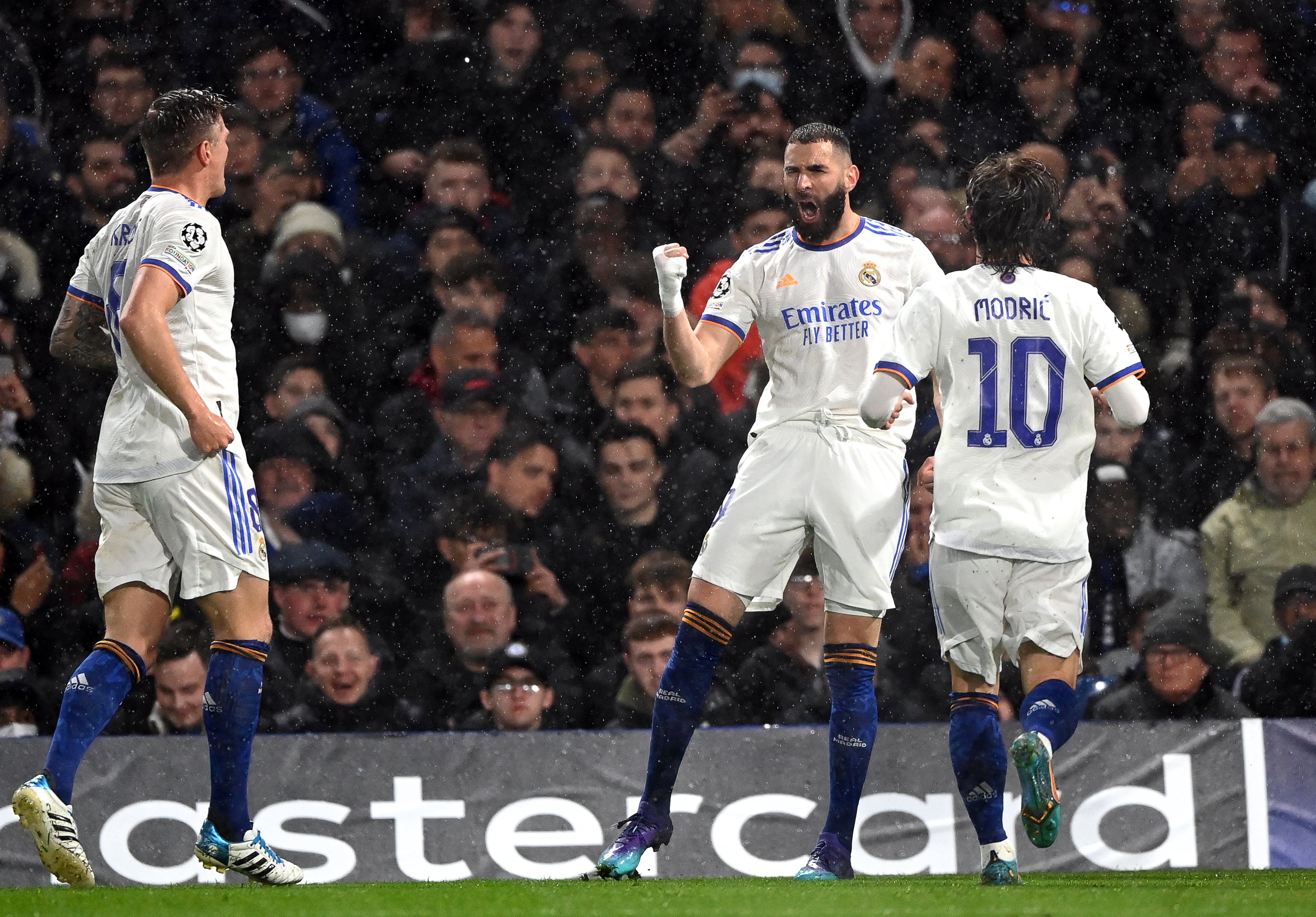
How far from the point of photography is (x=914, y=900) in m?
2.98

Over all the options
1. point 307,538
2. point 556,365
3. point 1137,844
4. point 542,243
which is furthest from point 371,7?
point 1137,844

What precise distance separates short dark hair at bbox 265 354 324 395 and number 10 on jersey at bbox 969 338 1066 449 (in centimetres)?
335

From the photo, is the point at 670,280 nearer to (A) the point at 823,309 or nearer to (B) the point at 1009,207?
(A) the point at 823,309

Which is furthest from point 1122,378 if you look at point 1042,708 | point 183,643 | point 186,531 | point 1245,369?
point 183,643

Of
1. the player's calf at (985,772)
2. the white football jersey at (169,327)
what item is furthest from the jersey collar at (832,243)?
the white football jersey at (169,327)

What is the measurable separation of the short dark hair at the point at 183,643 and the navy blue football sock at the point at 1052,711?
3238 millimetres

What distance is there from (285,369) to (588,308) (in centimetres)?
123

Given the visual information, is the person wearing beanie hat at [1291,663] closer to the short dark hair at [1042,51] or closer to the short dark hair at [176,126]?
the short dark hair at [1042,51]

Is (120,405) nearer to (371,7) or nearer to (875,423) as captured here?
(875,423)

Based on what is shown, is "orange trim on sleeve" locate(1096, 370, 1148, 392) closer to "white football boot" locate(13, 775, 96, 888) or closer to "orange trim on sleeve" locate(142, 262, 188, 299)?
"orange trim on sleeve" locate(142, 262, 188, 299)

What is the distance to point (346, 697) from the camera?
5.64m

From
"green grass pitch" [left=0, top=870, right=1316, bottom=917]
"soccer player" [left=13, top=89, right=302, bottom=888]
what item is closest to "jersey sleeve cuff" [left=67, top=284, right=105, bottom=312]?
"soccer player" [left=13, top=89, right=302, bottom=888]

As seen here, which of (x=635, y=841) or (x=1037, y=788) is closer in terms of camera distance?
(x=1037, y=788)

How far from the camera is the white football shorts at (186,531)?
3496mm
